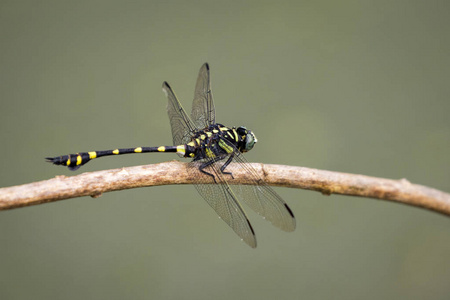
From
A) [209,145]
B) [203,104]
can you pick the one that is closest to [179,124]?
[203,104]

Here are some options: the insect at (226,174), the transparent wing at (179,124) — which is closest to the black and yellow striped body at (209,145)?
the insect at (226,174)

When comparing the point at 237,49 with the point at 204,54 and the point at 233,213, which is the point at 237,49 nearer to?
the point at 204,54

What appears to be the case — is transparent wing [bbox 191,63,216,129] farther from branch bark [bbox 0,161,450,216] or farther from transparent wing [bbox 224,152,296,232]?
branch bark [bbox 0,161,450,216]

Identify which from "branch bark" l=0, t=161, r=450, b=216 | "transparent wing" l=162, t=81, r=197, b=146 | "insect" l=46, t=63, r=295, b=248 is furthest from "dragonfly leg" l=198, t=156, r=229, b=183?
"transparent wing" l=162, t=81, r=197, b=146

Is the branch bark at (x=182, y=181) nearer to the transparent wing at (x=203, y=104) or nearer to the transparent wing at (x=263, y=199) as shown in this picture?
the transparent wing at (x=263, y=199)

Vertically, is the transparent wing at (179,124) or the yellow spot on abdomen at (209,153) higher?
the transparent wing at (179,124)

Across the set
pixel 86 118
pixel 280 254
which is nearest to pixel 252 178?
pixel 280 254
